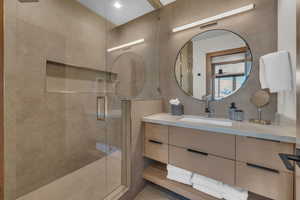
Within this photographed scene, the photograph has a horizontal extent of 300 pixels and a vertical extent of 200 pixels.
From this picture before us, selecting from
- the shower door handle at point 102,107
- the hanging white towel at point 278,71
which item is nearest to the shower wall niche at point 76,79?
the shower door handle at point 102,107

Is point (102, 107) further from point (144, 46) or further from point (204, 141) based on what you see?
point (204, 141)

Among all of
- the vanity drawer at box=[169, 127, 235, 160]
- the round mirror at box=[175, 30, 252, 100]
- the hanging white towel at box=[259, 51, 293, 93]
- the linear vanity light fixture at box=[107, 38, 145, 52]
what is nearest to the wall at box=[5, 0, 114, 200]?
the linear vanity light fixture at box=[107, 38, 145, 52]

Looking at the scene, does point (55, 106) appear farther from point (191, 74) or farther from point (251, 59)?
point (251, 59)

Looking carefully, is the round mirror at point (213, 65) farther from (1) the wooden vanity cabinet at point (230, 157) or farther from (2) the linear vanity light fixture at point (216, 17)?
(1) the wooden vanity cabinet at point (230, 157)

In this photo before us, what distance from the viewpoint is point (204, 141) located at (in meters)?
1.06

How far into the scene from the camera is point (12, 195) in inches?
43.9

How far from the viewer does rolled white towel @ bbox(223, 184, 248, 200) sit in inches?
38.1

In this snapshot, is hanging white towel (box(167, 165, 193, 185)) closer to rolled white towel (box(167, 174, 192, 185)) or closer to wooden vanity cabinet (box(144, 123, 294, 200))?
rolled white towel (box(167, 174, 192, 185))

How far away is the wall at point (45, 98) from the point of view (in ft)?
3.58

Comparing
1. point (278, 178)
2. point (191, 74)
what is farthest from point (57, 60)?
point (278, 178)

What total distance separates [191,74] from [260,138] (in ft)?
3.44

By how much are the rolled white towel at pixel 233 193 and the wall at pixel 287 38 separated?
2.26 feet

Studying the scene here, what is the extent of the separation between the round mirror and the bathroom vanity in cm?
56

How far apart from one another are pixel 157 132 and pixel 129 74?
1.00 metres
